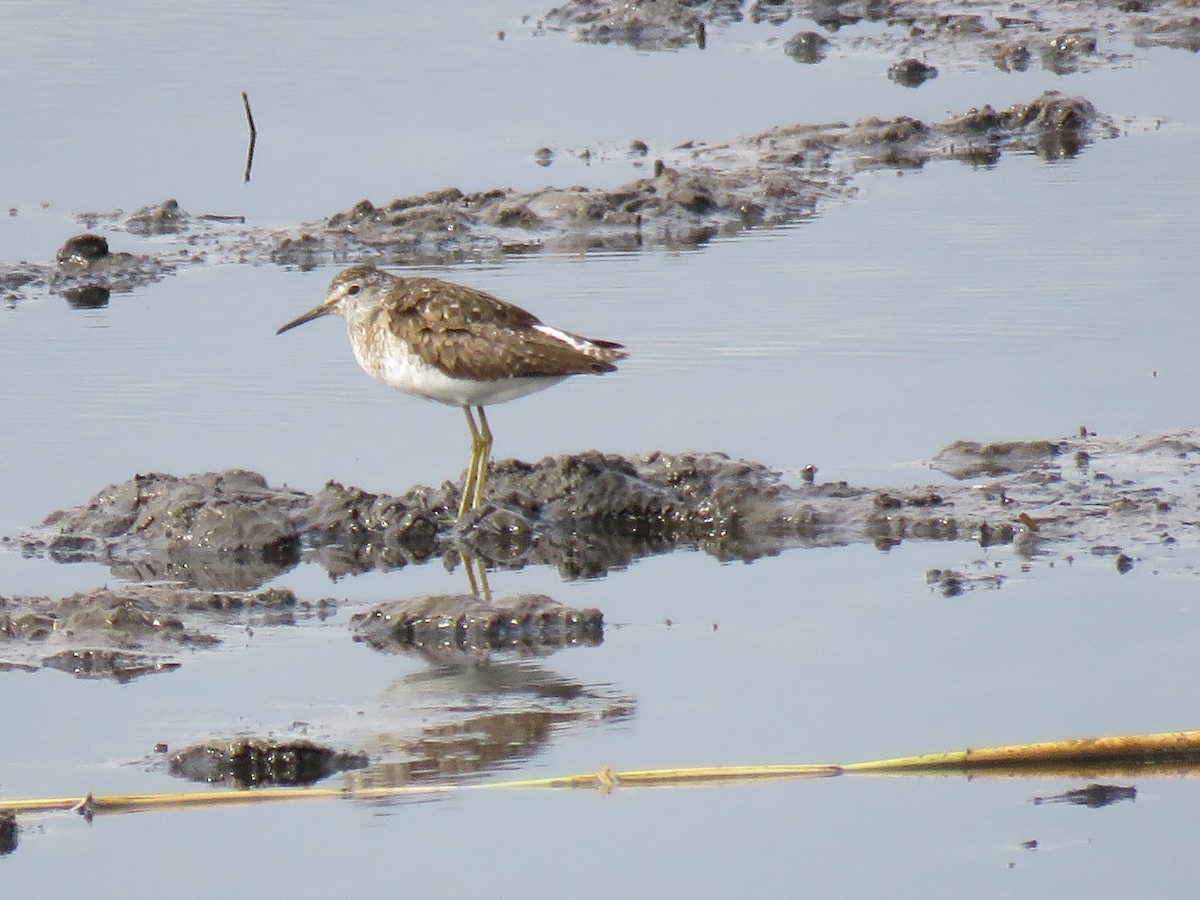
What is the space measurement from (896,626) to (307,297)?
5.09 m

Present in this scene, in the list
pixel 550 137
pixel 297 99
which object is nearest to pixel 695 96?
pixel 550 137

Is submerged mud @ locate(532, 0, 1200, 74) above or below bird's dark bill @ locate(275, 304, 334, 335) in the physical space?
above

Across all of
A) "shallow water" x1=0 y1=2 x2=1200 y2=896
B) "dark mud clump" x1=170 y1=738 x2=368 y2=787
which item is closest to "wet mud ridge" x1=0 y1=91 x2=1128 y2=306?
Answer: "shallow water" x1=0 y1=2 x2=1200 y2=896

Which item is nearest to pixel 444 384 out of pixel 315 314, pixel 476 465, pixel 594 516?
pixel 476 465

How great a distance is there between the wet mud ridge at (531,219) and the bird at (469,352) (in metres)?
3.24

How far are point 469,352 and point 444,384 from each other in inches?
7.1

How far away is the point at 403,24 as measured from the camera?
59.2 ft

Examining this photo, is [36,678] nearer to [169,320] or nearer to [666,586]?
[666,586]

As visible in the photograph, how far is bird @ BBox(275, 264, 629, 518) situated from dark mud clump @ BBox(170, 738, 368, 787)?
2323mm

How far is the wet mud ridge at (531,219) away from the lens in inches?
464

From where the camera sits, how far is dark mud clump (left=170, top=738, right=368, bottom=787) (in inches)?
224

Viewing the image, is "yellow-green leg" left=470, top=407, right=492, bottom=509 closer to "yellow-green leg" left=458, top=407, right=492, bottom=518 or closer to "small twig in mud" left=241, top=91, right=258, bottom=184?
"yellow-green leg" left=458, top=407, right=492, bottom=518

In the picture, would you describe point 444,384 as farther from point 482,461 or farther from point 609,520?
point 609,520

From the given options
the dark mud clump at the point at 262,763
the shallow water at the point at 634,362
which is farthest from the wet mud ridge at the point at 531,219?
the dark mud clump at the point at 262,763
